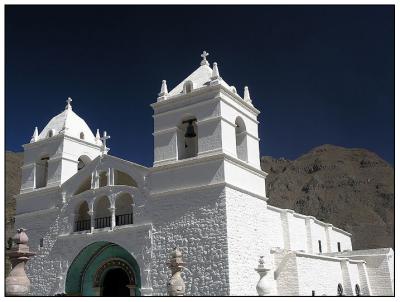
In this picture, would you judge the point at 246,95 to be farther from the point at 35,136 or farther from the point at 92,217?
the point at 35,136

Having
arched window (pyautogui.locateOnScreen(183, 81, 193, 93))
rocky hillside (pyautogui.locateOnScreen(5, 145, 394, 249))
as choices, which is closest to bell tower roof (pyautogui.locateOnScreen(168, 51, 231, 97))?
arched window (pyautogui.locateOnScreen(183, 81, 193, 93))

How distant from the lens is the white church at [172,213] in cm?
1819

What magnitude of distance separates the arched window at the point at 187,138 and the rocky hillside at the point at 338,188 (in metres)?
43.3

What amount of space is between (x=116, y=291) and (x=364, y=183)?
60.7 meters

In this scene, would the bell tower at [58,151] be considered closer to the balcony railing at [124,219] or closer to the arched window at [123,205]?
the arched window at [123,205]

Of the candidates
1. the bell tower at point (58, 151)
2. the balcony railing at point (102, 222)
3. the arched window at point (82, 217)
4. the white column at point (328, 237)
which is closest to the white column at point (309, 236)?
the white column at point (328, 237)

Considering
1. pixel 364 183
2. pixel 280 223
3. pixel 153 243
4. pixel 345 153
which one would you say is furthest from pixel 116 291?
pixel 345 153

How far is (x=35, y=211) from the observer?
23578mm

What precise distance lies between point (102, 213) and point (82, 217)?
A: 1.15 m

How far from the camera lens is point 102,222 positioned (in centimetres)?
2155

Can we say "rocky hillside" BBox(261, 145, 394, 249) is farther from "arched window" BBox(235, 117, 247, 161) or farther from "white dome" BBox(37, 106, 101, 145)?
"arched window" BBox(235, 117, 247, 161)

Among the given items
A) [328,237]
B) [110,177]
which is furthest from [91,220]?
[328,237]

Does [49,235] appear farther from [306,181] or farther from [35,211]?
A: [306,181]

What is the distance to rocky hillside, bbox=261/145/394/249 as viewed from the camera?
65562mm
